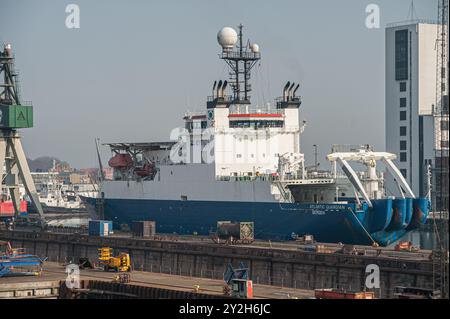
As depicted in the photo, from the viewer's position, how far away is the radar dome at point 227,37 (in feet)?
270

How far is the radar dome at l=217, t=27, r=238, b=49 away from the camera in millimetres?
82312

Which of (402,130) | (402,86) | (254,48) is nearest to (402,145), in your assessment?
(402,130)

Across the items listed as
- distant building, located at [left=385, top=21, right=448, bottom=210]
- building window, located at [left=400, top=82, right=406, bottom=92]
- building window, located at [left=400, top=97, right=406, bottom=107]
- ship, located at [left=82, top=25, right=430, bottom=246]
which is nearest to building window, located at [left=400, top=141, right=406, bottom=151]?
distant building, located at [left=385, top=21, right=448, bottom=210]

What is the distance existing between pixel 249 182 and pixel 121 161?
50.8 ft

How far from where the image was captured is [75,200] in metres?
155

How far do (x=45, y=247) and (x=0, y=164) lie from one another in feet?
46.1

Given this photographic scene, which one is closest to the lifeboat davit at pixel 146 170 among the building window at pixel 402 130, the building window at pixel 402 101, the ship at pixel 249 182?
the ship at pixel 249 182

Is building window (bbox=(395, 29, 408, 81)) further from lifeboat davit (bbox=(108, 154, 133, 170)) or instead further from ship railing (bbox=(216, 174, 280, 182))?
ship railing (bbox=(216, 174, 280, 182))

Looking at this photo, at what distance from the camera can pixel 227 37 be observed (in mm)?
82625

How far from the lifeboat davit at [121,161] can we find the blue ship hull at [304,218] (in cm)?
633

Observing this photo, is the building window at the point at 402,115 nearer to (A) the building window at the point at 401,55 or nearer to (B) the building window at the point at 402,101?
(B) the building window at the point at 402,101

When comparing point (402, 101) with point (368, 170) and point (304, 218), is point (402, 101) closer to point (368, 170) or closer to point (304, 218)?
point (368, 170)
